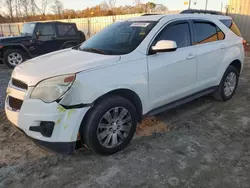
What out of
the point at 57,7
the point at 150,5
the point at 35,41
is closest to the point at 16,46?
the point at 35,41

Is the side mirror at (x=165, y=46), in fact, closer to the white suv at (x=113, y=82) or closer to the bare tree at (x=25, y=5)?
the white suv at (x=113, y=82)

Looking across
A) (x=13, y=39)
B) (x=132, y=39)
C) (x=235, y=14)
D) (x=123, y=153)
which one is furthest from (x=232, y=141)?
(x=235, y=14)

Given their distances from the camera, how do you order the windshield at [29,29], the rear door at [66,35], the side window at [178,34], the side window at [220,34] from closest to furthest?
1. the side window at [178,34]
2. the side window at [220,34]
3. the windshield at [29,29]
4. the rear door at [66,35]

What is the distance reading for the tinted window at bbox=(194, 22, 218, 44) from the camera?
4074 millimetres

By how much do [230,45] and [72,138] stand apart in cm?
366

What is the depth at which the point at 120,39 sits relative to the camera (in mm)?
3611

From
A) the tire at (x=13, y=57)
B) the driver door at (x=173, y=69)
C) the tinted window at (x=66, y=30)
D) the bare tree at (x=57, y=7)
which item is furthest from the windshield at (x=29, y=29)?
the bare tree at (x=57, y=7)

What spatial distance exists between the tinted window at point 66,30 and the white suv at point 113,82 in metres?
6.74

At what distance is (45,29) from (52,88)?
26.5 feet

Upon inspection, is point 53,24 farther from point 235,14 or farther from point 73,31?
point 235,14

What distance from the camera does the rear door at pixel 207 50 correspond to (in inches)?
160

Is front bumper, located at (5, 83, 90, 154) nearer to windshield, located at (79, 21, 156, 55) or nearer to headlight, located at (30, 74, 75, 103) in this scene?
headlight, located at (30, 74, 75, 103)

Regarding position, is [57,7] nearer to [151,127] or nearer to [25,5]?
[25,5]

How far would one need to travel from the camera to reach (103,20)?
55.9ft
